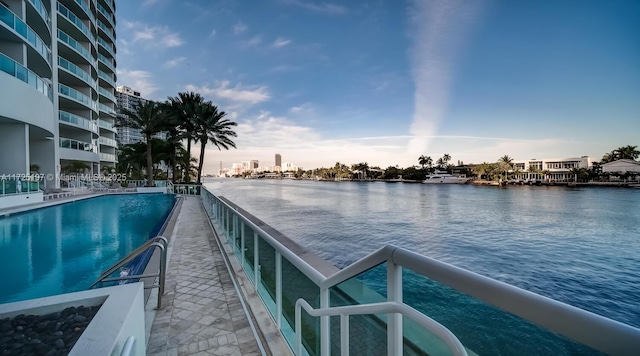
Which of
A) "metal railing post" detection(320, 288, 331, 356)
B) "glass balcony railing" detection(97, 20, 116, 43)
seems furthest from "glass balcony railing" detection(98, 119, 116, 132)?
"metal railing post" detection(320, 288, 331, 356)

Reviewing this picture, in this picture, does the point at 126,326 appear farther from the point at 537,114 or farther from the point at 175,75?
the point at 537,114

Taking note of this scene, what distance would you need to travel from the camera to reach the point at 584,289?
11.6 m

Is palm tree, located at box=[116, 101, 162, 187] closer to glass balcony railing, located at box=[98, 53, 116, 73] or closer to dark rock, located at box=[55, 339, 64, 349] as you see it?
glass balcony railing, located at box=[98, 53, 116, 73]

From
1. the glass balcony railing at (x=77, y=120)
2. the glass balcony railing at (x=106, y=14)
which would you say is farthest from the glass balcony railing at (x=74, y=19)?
the glass balcony railing at (x=77, y=120)

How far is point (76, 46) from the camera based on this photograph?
2691 centimetres

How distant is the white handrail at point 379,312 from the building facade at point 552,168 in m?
103

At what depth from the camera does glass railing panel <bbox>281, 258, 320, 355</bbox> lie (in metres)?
2.25

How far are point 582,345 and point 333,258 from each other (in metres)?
11.9

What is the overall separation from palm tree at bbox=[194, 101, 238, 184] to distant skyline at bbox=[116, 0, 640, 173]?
163cm

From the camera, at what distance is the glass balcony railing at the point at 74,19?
1010 inches

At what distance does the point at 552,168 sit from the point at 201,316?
10763 centimetres

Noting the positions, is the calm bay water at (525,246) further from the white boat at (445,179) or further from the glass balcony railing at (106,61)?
the white boat at (445,179)

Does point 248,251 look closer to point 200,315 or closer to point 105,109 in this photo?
point 200,315

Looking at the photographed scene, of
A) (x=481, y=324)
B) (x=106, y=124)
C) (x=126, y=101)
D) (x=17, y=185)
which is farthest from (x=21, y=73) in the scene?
(x=126, y=101)
